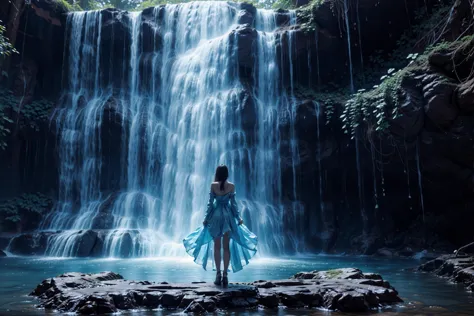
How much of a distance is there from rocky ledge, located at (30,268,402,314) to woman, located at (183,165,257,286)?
48 cm

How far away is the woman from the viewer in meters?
6.61

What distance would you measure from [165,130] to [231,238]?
14088 millimetres

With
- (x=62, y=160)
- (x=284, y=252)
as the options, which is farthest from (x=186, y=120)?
(x=284, y=252)

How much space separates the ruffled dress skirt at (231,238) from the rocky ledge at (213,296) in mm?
504

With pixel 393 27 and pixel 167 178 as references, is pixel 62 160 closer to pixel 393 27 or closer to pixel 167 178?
pixel 167 178

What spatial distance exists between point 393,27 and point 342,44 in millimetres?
2302

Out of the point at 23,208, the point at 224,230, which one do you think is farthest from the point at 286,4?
the point at 224,230

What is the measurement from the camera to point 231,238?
6.83 m

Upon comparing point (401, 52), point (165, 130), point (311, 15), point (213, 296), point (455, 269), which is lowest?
point (213, 296)

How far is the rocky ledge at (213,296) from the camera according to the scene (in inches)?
220

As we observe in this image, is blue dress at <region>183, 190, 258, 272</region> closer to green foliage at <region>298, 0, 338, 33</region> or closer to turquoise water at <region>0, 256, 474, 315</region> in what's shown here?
turquoise water at <region>0, 256, 474, 315</region>

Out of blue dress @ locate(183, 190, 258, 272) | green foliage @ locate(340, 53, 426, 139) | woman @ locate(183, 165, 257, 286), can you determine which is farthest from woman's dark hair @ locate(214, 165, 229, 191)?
green foliage @ locate(340, 53, 426, 139)

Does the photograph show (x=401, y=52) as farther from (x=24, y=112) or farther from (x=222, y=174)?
(x=24, y=112)

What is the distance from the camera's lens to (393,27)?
20.8 m
